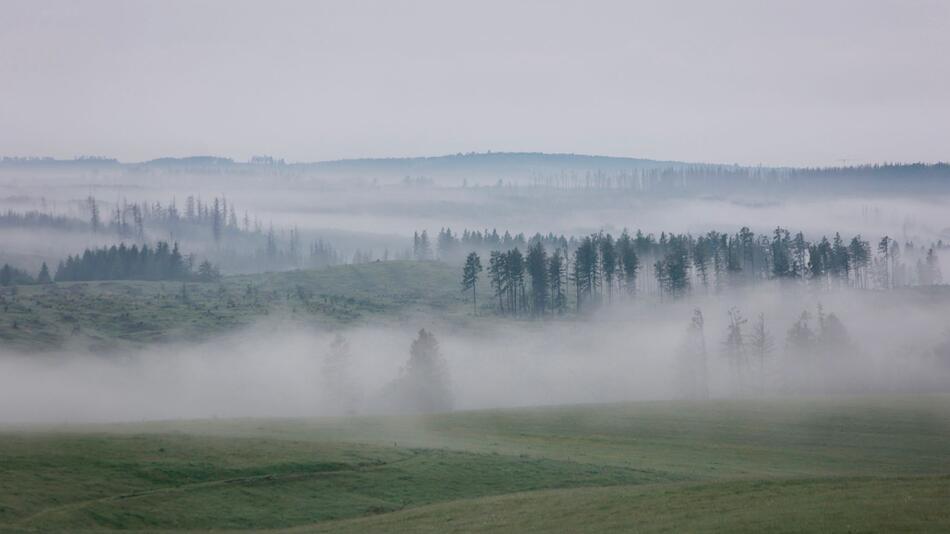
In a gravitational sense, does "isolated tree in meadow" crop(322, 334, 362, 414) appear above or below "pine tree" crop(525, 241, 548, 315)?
below

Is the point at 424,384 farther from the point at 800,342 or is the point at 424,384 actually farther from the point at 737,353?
the point at 800,342

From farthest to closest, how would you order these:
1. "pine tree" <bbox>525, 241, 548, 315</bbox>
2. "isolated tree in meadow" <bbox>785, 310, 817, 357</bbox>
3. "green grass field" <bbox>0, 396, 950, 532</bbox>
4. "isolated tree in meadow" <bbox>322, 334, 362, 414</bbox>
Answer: "pine tree" <bbox>525, 241, 548, 315</bbox> → "isolated tree in meadow" <bbox>785, 310, 817, 357</bbox> → "isolated tree in meadow" <bbox>322, 334, 362, 414</bbox> → "green grass field" <bbox>0, 396, 950, 532</bbox>

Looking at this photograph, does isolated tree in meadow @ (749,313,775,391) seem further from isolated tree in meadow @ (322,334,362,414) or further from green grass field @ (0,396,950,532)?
isolated tree in meadow @ (322,334,362,414)

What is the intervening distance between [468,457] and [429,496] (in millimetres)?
9700

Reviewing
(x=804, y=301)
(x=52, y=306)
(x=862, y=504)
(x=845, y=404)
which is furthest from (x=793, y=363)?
(x=52, y=306)

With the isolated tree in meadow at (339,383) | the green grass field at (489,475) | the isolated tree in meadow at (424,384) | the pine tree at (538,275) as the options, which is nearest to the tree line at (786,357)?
the isolated tree in meadow at (424,384)

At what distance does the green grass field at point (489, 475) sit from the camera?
41.7 metres

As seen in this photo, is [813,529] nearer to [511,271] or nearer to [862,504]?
[862,504]

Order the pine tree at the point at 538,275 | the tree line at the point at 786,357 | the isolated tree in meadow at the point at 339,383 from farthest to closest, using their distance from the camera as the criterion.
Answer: the pine tree at the point at 538,275 < the tree line at the point at 786,357 < the isolated tree in meadow at the point at 339,383

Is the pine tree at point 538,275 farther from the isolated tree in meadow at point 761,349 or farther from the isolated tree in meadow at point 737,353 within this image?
the isolated tree in meadow at point 737,353

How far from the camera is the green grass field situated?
41675 millimetres

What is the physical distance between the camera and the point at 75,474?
53938 millimetres

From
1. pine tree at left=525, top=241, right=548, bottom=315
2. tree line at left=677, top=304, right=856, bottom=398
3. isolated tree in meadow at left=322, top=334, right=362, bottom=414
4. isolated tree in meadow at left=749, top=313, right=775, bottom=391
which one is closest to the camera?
isolated tree in meadow at left=322, top=334, right=362, bottom=414

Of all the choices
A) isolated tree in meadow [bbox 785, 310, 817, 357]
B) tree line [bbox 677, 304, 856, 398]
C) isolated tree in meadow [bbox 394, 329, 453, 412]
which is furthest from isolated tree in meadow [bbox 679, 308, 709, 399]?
isolated tree in meadow [bbox 394, 329, 453, 412]
